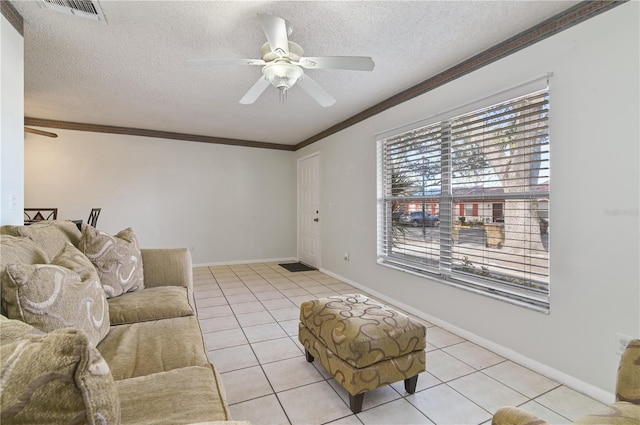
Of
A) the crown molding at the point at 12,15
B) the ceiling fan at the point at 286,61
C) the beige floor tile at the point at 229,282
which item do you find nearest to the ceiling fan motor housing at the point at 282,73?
the ceiling fan at the point at 286,61

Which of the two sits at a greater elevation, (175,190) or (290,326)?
(175,190)

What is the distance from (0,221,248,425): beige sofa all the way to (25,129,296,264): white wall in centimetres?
290

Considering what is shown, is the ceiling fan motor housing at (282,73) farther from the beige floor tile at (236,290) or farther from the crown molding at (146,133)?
the crown molding at (146,133)

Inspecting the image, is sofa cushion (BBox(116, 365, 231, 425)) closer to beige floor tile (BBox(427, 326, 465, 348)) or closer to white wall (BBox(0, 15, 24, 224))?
white wall (BBox(0, 15, 24, 224))

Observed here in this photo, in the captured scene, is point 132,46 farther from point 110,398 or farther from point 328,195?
point 328,195

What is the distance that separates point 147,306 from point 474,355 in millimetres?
2317

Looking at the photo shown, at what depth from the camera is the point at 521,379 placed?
194 centimetres

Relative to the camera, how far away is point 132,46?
2.32m

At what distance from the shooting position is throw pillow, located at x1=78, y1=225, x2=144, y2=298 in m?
1.94

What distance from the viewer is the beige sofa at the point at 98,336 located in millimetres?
517

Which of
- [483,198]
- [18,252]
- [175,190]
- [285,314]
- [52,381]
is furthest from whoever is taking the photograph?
[175,190]

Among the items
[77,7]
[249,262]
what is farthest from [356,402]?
[249,262]

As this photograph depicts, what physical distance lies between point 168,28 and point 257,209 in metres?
3.91

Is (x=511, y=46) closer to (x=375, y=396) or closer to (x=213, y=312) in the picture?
(x=375, y=396)
